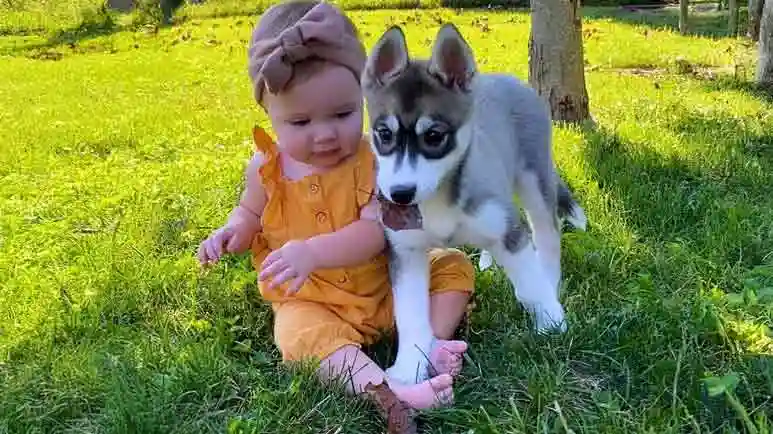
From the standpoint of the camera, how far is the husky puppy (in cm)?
243

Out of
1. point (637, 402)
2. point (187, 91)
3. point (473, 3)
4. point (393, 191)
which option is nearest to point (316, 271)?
point (393, 191)

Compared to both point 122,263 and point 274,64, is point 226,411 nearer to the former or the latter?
point 274,64

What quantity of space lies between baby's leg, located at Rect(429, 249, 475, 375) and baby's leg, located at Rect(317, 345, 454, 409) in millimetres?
191

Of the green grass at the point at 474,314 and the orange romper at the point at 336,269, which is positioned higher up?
the orange romper at the point at 336,269

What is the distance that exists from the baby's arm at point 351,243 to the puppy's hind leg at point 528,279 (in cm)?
40

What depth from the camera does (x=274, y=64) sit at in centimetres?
271

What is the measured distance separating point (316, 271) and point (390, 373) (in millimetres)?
450

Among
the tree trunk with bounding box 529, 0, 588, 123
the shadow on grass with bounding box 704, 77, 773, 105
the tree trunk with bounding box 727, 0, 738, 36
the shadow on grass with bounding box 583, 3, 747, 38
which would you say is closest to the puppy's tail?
the tree trunk with bounding box 529, 0, 588, 123

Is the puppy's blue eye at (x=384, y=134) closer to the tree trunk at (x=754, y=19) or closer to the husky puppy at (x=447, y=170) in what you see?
the husky puppy at (x=447, y=170)

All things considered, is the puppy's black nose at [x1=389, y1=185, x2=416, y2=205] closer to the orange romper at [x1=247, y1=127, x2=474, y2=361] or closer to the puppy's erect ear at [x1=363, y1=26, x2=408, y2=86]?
the puppy's erect ear at [x1=363, y1=26, x2=408, y2=86]

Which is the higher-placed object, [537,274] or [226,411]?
[537,274]

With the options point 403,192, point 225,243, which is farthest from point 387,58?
point 225,243

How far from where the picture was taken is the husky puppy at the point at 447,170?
243 centimetres

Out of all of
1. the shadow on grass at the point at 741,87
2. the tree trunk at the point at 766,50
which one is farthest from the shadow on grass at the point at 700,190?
the tree trunk at the point at 766,50
